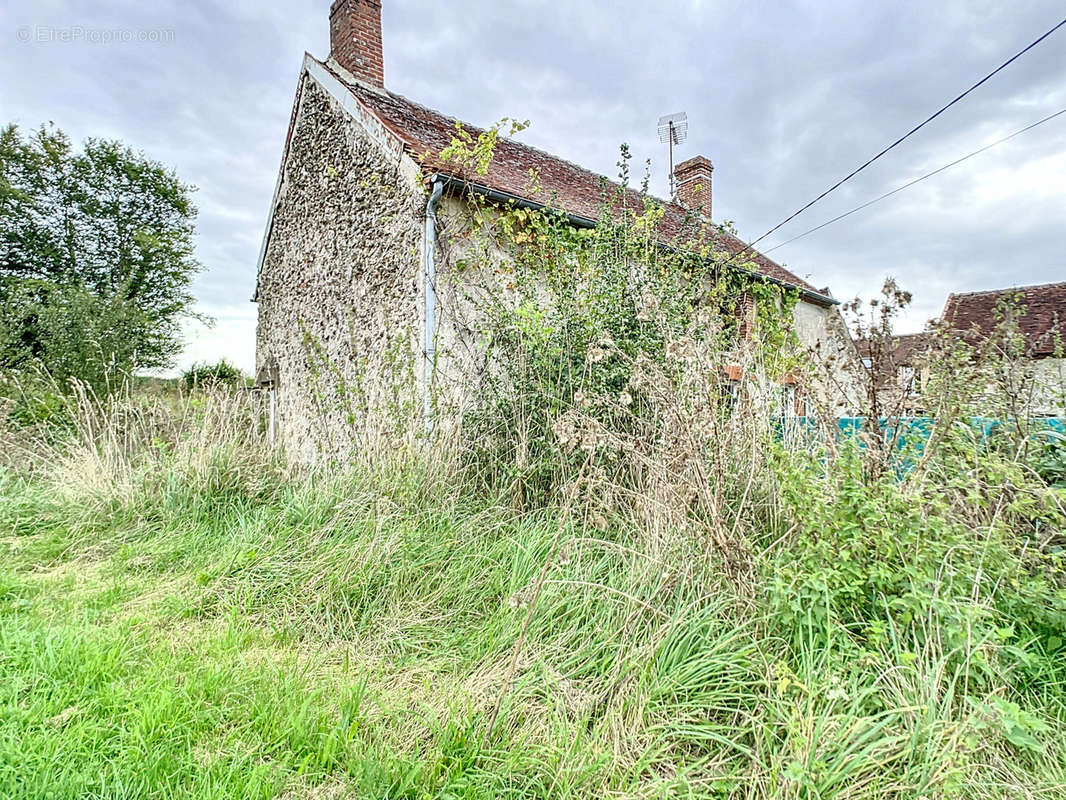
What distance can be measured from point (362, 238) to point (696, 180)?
1105cm

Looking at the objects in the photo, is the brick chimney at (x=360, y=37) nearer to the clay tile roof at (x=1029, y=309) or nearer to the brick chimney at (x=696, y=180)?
the brick chimney at (x=696, y=180)

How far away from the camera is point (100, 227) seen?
21.2m

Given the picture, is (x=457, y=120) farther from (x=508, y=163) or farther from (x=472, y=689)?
(x=472, y=689)

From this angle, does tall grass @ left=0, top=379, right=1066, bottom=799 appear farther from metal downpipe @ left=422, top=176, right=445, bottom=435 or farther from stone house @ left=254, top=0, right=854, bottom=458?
metal downpipe @ left=422, top=176, right=445, bottom=435

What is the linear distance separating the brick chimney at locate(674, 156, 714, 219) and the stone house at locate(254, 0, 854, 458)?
5488 millimetres

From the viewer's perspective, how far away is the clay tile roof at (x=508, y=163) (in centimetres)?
678

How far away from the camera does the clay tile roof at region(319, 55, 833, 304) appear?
678 centimetres

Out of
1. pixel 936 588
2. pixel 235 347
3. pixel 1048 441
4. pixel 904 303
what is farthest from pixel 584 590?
pixel 235 347

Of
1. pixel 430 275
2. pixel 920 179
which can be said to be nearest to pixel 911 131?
pixel 920 179

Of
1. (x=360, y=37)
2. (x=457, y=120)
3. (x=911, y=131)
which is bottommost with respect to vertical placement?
(x=911, y=131)

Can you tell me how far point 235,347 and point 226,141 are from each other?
4020mm

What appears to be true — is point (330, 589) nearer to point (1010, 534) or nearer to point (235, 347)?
point (1010, 534)
